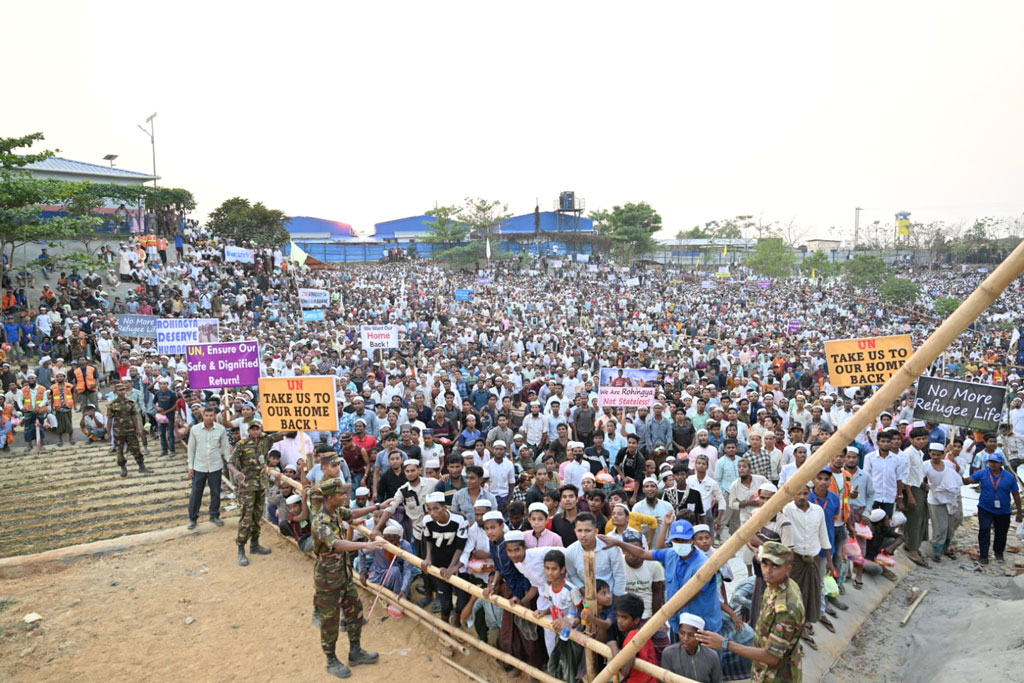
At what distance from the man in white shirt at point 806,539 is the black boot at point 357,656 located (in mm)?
4017

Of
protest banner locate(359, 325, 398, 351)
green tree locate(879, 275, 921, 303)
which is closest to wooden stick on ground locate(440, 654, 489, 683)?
protest banner locate(359, 325, 398, 351)

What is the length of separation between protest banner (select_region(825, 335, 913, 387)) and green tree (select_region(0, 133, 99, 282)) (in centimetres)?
2174

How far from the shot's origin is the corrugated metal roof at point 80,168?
36625mm

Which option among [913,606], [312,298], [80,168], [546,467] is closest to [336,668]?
[546,467]

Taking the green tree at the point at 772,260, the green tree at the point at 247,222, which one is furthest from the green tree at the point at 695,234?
the green tree at the point at 247,222

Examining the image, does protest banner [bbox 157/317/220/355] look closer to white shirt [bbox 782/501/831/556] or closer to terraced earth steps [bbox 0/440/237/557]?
terraced earth steps [bbox 0/440/237/557]

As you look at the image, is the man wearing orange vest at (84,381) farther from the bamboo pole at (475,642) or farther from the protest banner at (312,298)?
the bamboo pole at (475,642)

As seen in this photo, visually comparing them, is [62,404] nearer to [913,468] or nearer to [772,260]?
[913,468]

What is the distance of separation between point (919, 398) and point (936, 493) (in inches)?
74.4

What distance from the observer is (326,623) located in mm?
5422

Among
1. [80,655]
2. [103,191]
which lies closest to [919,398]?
[80,655]

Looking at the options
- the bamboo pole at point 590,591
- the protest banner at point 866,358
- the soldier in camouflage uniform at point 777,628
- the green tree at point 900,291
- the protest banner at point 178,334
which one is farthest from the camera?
the green tree at point 900,291

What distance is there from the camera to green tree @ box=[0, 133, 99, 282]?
60.5 ft

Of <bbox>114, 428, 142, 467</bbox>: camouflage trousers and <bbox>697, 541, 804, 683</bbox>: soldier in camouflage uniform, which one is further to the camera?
<bbox>114, 428, 142, 467</bbox>: camouflage trousers
